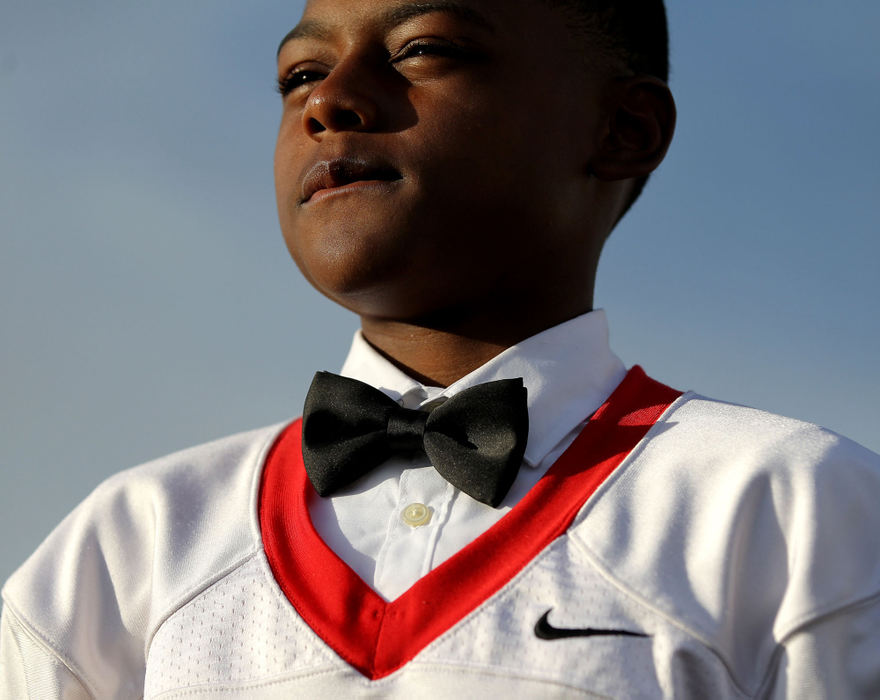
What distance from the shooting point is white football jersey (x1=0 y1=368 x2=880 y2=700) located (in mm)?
1911

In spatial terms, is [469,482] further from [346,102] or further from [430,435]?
[346,102]

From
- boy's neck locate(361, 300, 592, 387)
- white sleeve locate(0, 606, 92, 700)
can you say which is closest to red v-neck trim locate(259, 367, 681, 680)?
boy's neck locate(361, 300, 592, 387)

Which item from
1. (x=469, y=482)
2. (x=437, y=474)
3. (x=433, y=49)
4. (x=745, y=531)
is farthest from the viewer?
(x=433, y=49)

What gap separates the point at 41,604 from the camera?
7.79 ft

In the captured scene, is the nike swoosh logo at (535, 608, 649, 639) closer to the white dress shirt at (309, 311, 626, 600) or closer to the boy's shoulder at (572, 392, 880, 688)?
the boy's shoulder at (572, 392, 880, 688)

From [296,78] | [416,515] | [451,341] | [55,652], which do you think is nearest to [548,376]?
[451,341]

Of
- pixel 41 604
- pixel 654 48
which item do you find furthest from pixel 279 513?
pixel 654 48

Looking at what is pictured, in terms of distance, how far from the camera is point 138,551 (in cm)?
246

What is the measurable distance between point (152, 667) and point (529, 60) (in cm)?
151

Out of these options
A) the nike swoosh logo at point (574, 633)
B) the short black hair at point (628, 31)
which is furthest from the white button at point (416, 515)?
the short black hair at point (628, 31)

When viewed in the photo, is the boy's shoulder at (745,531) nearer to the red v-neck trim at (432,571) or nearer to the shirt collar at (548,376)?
the red v-neck trim at (432,571)

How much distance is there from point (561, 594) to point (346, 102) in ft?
3.57

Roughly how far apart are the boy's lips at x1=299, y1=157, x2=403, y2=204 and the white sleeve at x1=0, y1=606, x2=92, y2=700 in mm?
1103

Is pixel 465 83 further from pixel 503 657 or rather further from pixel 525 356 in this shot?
pixel 503 657
